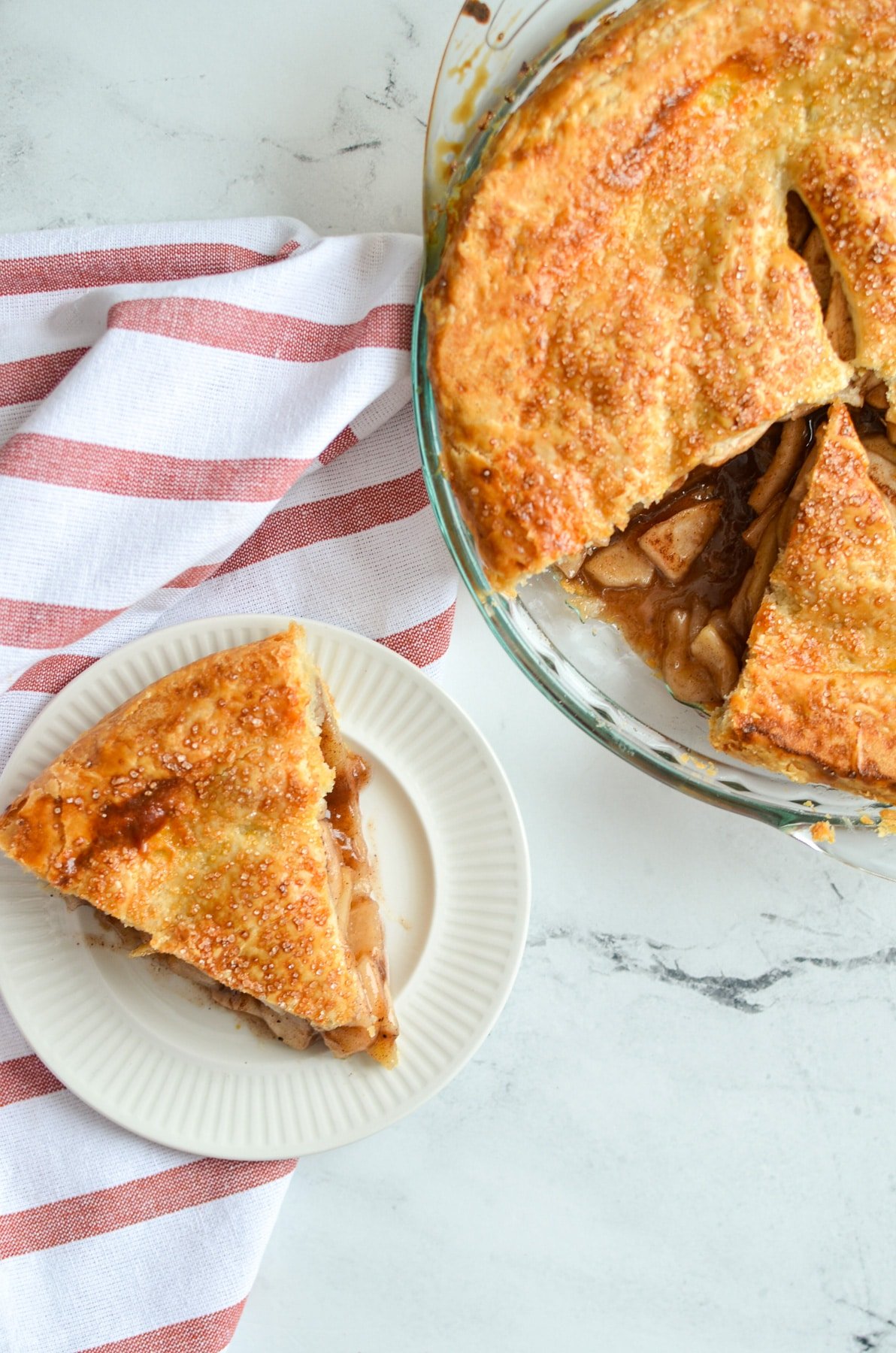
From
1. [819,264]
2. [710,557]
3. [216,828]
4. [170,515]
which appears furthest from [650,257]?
[216,828]

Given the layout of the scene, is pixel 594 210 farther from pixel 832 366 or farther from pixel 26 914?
pixel 26 914

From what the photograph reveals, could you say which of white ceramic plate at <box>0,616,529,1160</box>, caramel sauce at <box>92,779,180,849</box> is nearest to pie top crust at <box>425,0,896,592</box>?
white ceramic plate at <box>0,616,529,1160</box>

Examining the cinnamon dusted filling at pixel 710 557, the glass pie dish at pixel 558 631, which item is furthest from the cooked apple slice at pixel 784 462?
the glass pie dish at pixel 558 631

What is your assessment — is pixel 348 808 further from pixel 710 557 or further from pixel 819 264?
pixel 819 264

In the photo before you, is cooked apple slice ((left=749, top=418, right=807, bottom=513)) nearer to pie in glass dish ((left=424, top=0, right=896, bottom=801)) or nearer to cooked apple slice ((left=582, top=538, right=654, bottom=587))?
pie in glass dish ((left=424, top=0, right=896, bottom=801))

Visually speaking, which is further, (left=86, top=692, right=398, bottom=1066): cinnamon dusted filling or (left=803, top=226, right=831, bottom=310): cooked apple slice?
(left=86, top=692, right=398, bottom=1066): cinnamon dusted filling

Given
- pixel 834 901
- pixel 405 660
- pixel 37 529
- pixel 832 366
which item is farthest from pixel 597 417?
pixel 834 901
